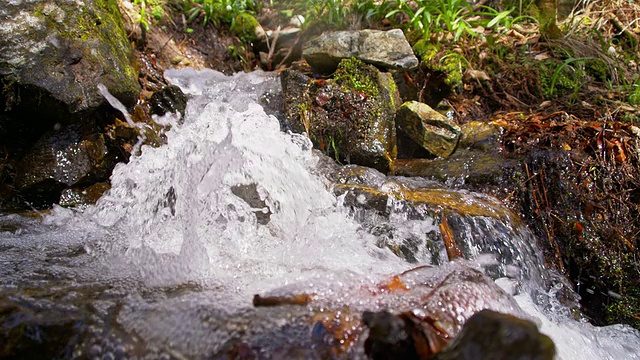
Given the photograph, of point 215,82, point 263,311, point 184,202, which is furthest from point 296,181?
point 215,82

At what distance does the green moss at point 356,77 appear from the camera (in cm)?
342

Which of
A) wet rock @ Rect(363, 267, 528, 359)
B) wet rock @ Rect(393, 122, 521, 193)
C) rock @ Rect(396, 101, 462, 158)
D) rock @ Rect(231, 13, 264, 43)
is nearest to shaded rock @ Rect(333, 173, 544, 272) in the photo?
wet rock @ Rect(393, 122, 521, 193)

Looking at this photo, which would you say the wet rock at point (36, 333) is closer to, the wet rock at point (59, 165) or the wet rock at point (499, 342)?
the wet rock at point (499, 342)

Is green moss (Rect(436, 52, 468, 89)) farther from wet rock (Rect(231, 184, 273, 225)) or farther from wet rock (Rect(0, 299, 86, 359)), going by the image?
wet rock (Rect(0, 299, 86, 359))

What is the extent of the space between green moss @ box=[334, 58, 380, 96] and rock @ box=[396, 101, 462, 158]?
0.35 meters

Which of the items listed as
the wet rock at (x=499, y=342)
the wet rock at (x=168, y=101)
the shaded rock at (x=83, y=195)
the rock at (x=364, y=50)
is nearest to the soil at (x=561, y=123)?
the wet rock at (x=168, y=101)

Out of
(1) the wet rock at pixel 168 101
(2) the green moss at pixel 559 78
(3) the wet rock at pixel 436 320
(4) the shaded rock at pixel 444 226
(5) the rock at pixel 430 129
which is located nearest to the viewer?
(3) the wet rock at pixel 436 320

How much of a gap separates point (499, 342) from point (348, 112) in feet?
8.70

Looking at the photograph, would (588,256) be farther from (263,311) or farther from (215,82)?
(215,82)

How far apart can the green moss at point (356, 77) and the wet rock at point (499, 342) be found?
2.73 m

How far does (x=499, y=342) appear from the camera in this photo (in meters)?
0.84

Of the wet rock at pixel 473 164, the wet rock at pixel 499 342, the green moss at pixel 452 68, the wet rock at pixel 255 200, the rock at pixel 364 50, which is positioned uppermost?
the wet rock at pixel 499 342

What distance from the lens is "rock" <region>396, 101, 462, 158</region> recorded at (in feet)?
11.0

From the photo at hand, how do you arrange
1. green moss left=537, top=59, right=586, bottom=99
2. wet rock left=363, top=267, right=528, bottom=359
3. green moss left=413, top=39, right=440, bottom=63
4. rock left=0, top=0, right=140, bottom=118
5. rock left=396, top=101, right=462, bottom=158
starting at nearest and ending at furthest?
wet rock left=363, top=267, right=528, bottom=359 → rock left=0, top=0, right=140, bottom=118 → rock left=396, top=101, right=462, bottom=158 → green moss left=537, top=59, right=586, bottom=99 → green moss left=413, top=39, right=440, bottom=63
